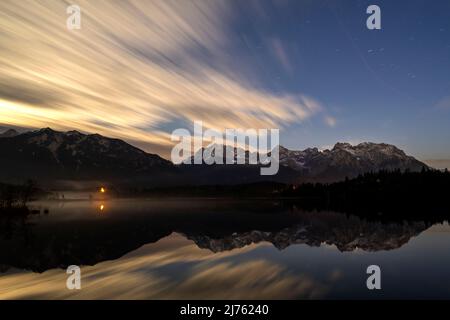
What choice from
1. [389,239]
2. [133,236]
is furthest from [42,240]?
[389,239]

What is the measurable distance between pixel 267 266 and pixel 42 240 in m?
40.3

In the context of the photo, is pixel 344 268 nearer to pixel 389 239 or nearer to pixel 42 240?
pixel 389 239

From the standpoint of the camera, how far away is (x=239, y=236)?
66250 mm

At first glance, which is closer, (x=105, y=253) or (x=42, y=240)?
(x=105, y=253)
